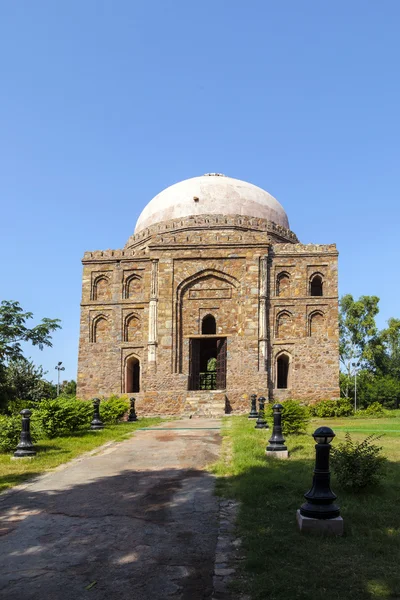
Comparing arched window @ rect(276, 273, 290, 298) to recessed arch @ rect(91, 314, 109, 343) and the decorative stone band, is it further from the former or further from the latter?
recessed arch @ rect(91, 314, 109, 343)

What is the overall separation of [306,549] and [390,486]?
2.76 m

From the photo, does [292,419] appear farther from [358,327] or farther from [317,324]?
[358,327]

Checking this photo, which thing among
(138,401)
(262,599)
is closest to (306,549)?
(262,599)

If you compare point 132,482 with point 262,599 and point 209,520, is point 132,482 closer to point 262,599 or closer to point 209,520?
point 209,520

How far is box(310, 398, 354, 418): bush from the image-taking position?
22.0 meters

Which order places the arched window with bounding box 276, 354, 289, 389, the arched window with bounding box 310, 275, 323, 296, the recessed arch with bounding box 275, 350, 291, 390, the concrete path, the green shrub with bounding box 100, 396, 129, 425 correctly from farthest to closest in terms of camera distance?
1. the arched window with bounding box 310, 275, 323, 296
2. the arched window with bounding box 276, 354, 289, 389
3. the recessed arch with bounding box 275, 350, 291, 390
4. the green shrub with bounding box 100, 396, 129, 425
5. the concrete path

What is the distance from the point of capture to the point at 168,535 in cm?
471

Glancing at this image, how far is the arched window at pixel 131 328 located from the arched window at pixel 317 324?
838 cm

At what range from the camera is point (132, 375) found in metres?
26.2

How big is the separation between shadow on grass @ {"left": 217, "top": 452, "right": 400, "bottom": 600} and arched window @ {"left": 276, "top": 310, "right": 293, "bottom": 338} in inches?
710

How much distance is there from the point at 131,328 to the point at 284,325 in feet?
24.4

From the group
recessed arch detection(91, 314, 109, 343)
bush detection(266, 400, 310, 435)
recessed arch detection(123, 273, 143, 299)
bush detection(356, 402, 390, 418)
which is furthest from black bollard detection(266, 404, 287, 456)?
recessed arch detection(91, 314, 109, 343)

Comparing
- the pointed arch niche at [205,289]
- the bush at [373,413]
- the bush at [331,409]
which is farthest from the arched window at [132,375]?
the bush at [373,413]

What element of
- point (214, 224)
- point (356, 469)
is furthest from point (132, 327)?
point (356, 469)
